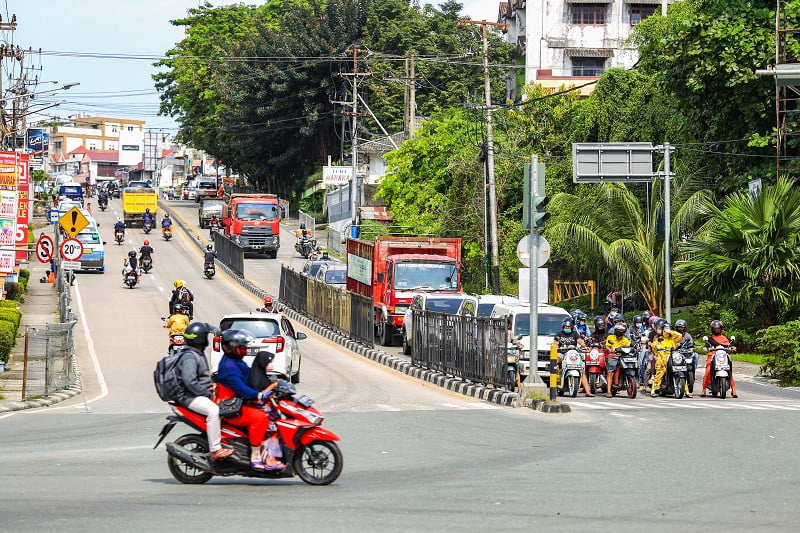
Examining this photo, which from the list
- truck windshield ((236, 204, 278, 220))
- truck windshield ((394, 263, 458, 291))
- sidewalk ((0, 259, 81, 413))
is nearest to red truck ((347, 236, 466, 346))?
truck windshield ((394, 263, 458, 291))

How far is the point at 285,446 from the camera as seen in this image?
1198cm

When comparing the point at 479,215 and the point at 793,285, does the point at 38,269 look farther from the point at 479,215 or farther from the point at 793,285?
the point at 793,285

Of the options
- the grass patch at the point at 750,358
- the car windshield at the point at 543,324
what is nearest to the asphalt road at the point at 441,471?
the car windshield at the point at 543,324

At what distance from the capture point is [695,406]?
22000 mm

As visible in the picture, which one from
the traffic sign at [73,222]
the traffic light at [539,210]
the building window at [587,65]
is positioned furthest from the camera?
the building window at [587,65]

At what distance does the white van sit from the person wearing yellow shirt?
2.15 metres

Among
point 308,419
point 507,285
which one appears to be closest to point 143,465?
point 308,419

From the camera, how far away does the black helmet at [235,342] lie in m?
12.1

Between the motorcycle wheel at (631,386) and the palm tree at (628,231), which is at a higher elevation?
the palm tree at (628,231)

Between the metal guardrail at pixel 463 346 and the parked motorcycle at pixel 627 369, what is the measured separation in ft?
7.34

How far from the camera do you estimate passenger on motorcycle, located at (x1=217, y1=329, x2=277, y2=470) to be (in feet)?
39.3

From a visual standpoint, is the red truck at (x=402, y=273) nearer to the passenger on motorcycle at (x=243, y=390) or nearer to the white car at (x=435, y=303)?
the white car at (x=435, y=303)

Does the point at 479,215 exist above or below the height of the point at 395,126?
below

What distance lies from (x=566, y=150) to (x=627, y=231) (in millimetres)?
13278
